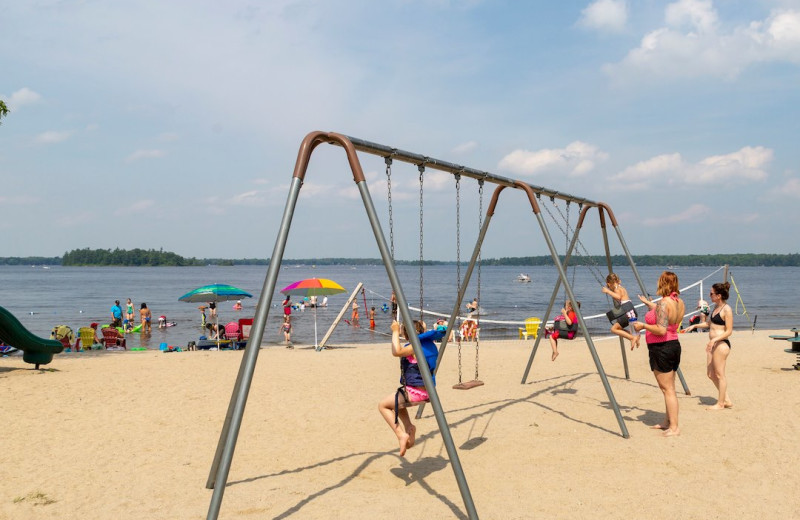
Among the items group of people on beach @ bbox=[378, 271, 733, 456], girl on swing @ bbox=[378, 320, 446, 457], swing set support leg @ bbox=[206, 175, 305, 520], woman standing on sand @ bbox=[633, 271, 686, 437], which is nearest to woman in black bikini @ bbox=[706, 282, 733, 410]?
group of people on beach @ bbox=[378, 271, 733, 456]

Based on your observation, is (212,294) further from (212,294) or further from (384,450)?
(384,450)

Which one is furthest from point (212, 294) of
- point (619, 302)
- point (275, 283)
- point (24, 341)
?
point (275, 283)

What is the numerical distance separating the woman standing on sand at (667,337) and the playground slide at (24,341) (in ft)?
39.6

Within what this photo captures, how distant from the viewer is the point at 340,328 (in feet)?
101

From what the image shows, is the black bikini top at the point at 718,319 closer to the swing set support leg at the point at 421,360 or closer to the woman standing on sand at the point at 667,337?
the woman standing on sand at the point at 667,337

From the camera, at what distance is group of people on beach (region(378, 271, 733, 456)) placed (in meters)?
5.70

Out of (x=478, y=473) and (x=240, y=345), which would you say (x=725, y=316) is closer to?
(x=478, y=473)

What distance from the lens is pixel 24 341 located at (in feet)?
40.8

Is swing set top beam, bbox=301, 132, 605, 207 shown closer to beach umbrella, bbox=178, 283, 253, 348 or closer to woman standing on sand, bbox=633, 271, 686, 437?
woman standing on sand, bbox=633, 271, 686, 437

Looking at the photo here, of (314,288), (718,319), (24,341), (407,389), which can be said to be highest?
(314,288)

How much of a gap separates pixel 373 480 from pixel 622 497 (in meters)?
2.38

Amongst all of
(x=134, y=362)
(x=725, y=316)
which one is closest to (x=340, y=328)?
(x=134, y=362)

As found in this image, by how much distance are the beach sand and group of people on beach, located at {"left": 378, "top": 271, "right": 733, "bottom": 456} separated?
0.45m

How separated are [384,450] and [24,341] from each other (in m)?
9.64
